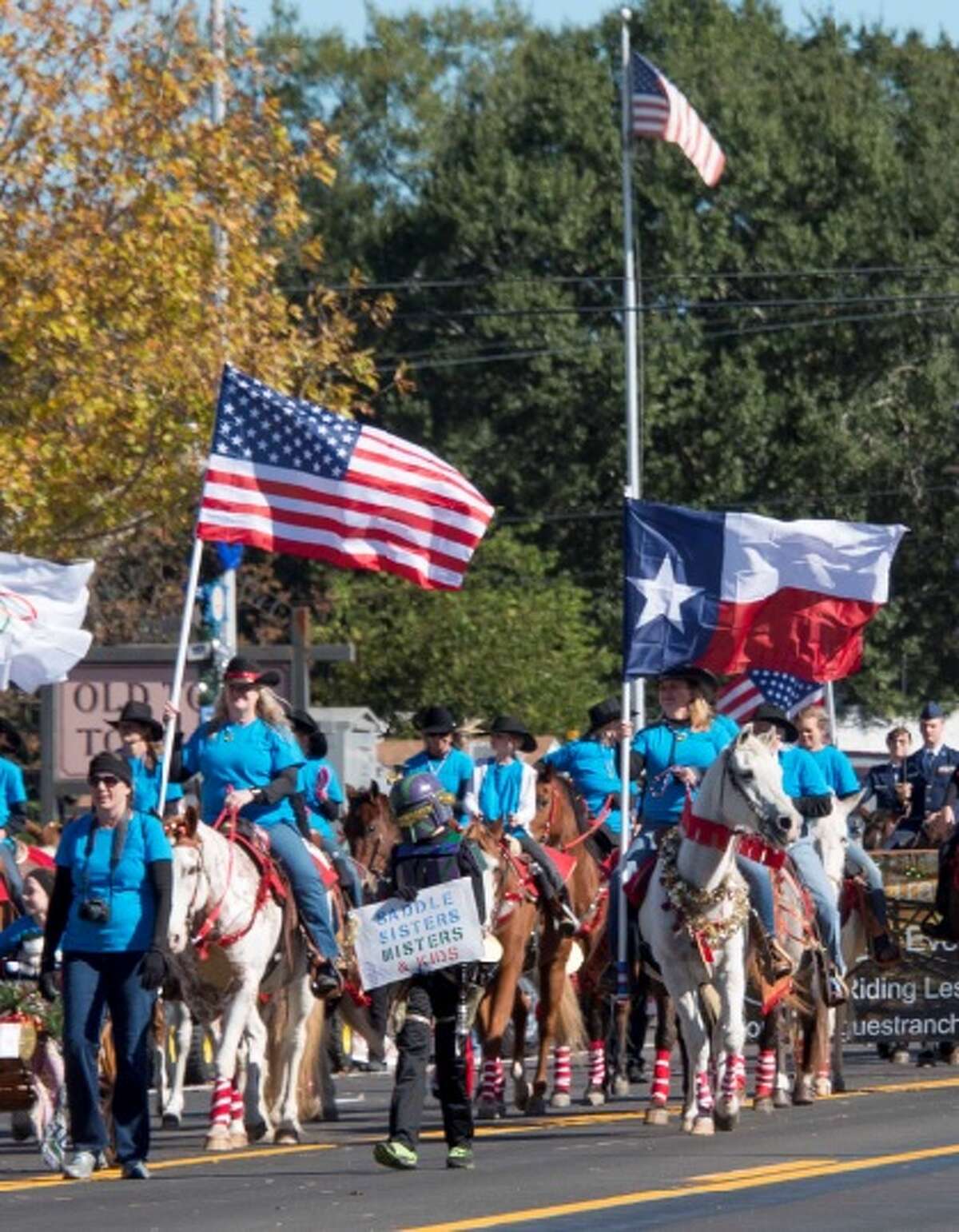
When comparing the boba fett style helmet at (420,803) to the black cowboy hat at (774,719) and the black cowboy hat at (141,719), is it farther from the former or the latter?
the black cowboy hat at (141,719)

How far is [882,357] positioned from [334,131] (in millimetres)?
12341

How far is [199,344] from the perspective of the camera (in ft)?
91.8

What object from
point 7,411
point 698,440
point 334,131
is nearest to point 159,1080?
point 7,411

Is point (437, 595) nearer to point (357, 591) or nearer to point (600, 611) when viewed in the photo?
point (357, 591)

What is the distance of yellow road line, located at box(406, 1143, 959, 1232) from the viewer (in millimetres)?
13617

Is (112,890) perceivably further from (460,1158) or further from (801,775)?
(801,775)

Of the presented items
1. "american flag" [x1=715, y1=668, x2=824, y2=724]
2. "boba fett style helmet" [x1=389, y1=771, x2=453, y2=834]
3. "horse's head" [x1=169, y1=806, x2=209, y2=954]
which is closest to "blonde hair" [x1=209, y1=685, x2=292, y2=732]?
"horse's head" [x1=169, y1=806, x2=209, y2=954]

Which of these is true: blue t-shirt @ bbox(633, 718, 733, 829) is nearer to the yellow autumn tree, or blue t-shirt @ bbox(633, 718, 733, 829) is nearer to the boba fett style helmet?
the boba fett style helmet

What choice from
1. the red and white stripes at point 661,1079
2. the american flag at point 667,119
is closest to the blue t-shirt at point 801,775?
the red and white stripes at point 661,1079

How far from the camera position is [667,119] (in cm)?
4006

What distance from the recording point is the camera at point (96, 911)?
15.8 m

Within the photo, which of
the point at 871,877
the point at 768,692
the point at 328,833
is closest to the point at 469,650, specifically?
the point at 768,692

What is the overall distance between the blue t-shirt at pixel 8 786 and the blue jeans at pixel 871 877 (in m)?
5.28

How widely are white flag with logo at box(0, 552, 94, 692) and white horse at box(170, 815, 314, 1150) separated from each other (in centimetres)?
318
